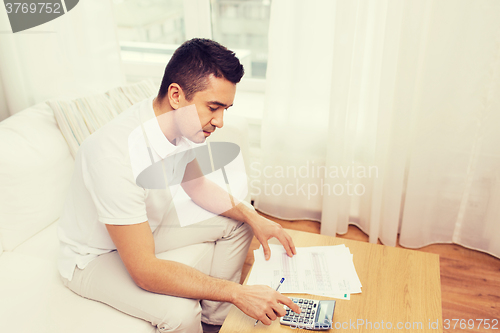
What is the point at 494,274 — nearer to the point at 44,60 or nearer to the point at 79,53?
the point at 79,53

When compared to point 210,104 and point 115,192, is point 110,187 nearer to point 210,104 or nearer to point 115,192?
point 115,192

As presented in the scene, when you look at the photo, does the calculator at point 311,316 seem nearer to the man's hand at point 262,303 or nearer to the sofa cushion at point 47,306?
the man's hand at point 262,303

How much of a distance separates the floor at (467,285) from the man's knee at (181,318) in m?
0.58

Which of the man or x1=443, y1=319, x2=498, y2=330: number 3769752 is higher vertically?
the man

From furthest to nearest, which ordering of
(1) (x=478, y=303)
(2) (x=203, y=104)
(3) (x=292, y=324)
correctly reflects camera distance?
(1) (x=478, y=303)
(2) (x=203, y=104)
(3) (x=292, y=324)

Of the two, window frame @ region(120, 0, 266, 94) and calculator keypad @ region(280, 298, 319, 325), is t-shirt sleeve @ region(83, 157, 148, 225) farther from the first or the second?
window frame @ region(120, 0, 266, 94)

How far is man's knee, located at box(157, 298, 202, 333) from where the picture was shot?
1018 millimetres

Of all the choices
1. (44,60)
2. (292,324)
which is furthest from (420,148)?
(44,60)

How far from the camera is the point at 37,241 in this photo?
135cm

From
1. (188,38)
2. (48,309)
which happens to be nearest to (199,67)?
(48,309)

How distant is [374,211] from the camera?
1.82 metres

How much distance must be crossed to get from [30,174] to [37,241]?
24 cm

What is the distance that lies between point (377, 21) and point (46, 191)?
4.69ft

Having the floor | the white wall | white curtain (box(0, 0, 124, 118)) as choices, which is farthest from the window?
the floor
